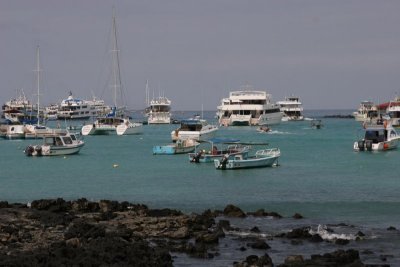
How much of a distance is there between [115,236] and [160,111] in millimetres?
139788

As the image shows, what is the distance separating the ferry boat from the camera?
164m

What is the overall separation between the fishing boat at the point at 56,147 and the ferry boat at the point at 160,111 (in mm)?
89874

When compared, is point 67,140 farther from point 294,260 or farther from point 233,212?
point 294,260

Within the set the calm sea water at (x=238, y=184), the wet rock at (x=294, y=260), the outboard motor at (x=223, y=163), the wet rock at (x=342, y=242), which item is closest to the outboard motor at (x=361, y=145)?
the calm sea water at (x=238, y=184)

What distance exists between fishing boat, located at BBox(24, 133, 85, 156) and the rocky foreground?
36149 millimetres

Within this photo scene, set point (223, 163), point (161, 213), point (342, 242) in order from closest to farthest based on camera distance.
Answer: point (342, 242) → point (161, 213) → point (223, 163)

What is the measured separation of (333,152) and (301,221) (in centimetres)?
4648

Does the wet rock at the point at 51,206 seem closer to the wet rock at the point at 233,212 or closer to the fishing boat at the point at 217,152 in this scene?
the wet rock at the point at 233,212

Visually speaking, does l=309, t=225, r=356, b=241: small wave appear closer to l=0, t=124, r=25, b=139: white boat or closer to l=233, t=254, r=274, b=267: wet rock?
l=233, t=254, r=274, b=267: wet rock

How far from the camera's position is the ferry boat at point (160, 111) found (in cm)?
16388

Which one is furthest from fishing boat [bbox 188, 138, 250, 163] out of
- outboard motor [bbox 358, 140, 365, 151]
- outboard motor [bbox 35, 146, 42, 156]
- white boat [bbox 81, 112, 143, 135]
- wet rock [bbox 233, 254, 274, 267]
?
white boat [bbox 81, 112, 143, 135]

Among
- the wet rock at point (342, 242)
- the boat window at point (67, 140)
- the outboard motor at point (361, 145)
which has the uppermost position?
the boat window at point (67, 140)

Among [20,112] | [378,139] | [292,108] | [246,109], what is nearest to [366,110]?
[292,108]

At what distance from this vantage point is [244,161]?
55188 mm
